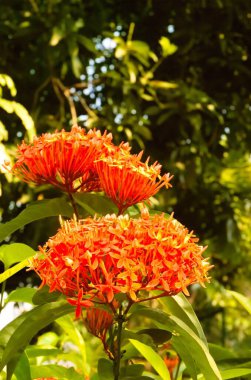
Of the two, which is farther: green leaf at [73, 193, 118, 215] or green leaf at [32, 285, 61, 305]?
green leaf at [73, 193, 118, 215]

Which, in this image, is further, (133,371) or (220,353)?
(220,353)

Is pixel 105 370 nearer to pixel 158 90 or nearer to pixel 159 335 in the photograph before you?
pixel 159 335

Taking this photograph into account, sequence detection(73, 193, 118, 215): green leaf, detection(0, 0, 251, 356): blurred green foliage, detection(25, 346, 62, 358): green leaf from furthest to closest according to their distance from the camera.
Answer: detection(0, 0, 251, 356): blurred green foliage, detection(25, 346, 62, 358): green leaf, detection(73, 193, 118, 215): green leaf

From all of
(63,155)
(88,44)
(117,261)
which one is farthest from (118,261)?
(88,44)

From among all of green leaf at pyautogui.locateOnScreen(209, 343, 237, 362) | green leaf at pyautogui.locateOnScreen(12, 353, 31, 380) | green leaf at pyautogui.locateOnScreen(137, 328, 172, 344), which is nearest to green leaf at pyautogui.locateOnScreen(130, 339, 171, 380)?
green leaf at pyautogui.locateOnScreen(137, 328, 172, 344)

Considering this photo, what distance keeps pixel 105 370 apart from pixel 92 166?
244 millimetres

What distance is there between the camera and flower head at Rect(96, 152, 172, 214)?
→ 2.69 feet

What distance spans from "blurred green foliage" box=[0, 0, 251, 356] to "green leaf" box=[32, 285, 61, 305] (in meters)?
1.62

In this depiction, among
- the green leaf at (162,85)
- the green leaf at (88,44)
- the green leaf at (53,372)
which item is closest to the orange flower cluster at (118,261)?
the green leaf at (53,372)

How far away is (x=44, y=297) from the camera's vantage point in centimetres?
78

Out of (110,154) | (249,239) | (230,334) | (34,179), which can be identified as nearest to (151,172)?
(110,154)

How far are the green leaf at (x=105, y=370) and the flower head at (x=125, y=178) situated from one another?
0.18 m

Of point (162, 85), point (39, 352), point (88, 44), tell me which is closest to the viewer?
point (39, 352)

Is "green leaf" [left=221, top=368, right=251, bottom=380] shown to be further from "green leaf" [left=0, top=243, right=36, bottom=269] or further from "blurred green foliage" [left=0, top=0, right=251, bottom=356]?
"blurred green foliage" [left=0, top=0, right=251, bottom=356]
